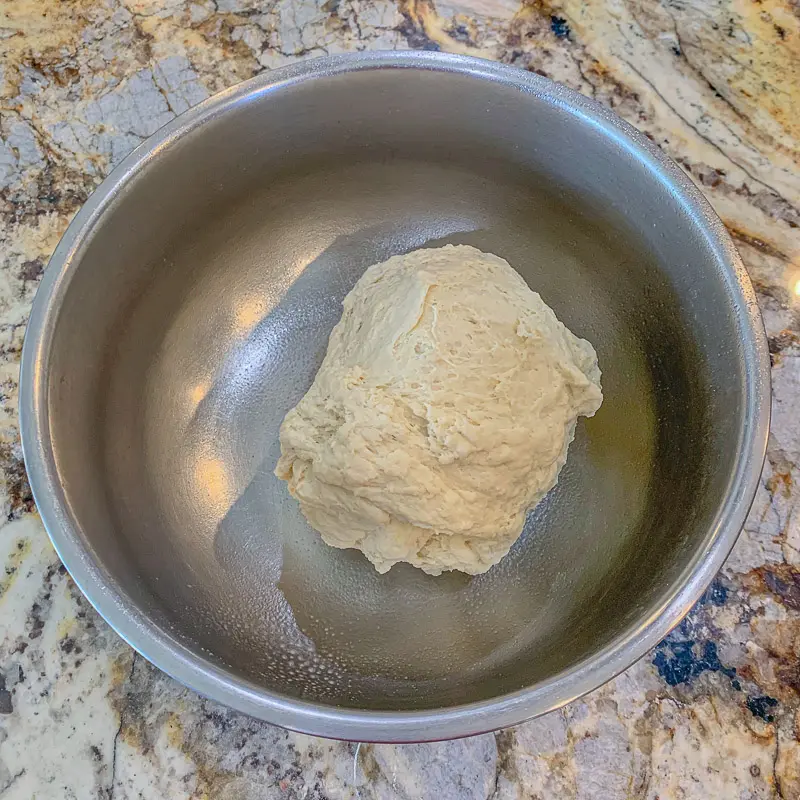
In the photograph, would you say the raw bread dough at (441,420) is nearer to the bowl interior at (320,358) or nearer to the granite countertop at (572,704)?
the bowl interior at (320,358)

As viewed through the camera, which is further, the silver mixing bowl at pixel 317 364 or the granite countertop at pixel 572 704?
the granite countertop at pixel 572 704

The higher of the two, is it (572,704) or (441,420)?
(441,420)

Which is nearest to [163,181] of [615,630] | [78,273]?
[78,273]

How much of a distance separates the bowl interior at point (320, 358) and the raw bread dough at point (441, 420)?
0.32 ft

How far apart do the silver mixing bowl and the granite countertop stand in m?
0.18

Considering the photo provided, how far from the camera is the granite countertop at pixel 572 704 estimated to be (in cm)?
102

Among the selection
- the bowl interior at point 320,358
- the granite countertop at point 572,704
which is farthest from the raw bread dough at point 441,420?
Result: the granite countertop at point 572,704

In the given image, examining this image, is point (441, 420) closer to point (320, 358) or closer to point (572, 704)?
point (320, 358)

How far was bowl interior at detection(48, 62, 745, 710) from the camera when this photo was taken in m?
0.96

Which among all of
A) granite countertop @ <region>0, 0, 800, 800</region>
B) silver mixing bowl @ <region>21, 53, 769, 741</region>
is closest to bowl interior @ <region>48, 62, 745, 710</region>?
silver mixing bowl @ <region>21, 53, 769, 741</region>

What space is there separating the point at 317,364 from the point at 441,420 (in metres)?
0.41

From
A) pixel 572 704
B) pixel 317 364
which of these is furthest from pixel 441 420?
pixel 572 704

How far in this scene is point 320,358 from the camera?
1299 mm

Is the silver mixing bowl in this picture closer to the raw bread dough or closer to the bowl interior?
the bowl interior
